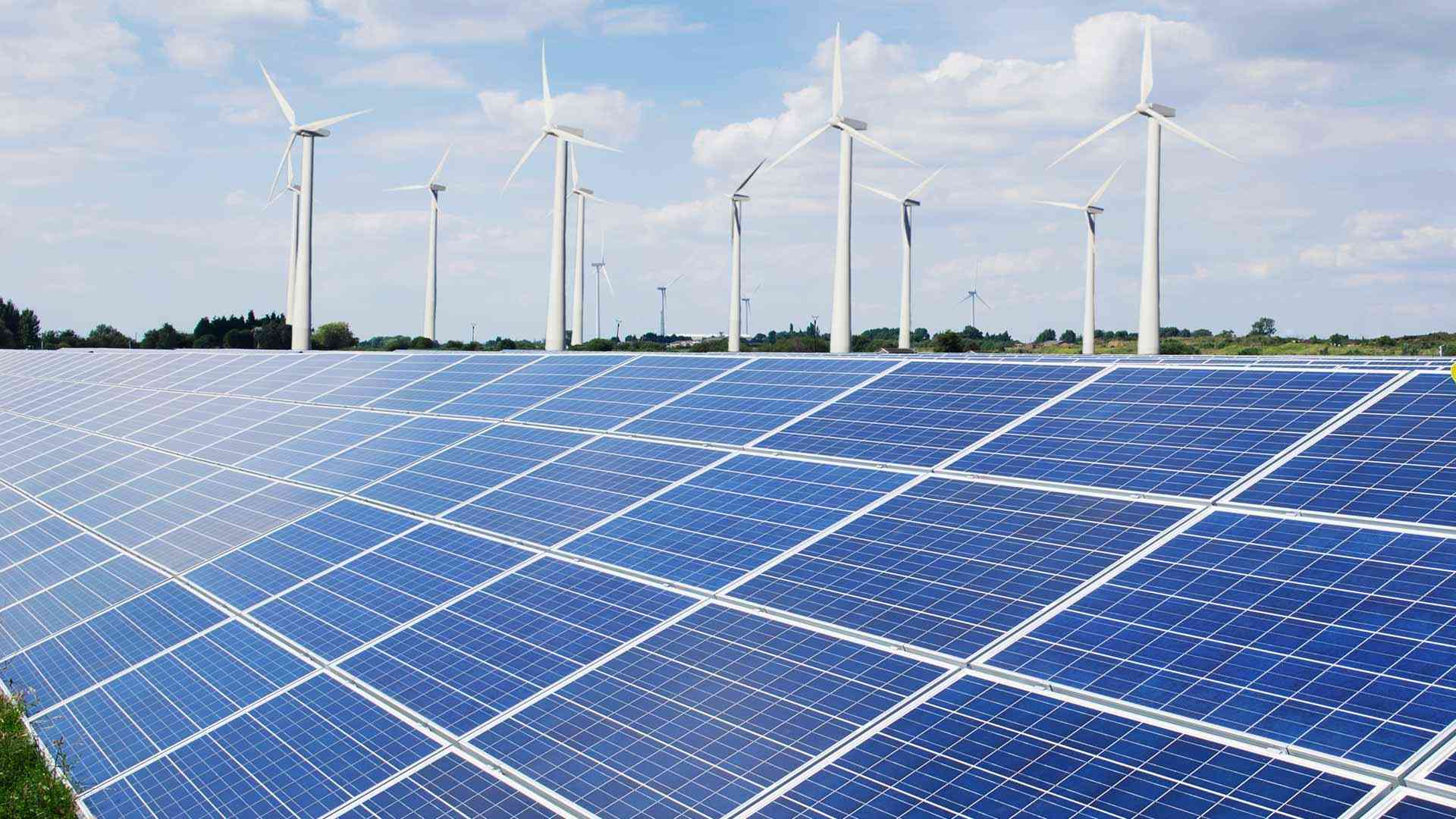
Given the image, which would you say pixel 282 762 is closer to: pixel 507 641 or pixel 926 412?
pixel 507 641

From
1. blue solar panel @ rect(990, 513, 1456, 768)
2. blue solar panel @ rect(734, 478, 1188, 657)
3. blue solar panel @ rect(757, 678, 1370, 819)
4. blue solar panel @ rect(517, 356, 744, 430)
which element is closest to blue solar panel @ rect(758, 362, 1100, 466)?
blue solar panel @ rect(734, 478, 1188, 657)

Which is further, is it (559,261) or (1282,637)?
(559,261)

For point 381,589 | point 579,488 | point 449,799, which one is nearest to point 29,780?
point 381,589

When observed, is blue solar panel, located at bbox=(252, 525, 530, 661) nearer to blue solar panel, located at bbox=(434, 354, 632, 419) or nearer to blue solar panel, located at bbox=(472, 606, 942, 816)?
blue solar panel, located at bbox=(472, 606, 942, 816)

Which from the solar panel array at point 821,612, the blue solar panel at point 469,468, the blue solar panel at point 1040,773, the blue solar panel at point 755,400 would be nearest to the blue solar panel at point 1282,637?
the solar panel array at point 821,612

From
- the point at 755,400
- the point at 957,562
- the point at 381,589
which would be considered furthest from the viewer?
the point at 755,400

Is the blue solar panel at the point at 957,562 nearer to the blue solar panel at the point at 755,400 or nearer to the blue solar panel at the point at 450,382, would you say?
the blue solar panel at the point at 755,400

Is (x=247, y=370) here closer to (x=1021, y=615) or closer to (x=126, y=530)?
(x=126, y=530)
